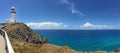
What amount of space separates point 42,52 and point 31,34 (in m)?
67.8

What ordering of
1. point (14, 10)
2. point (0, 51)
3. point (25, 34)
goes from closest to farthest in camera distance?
point (0, 51)
point (14, 10)
point (25, 34)

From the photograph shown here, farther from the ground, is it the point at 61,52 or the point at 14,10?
the point at 14,10

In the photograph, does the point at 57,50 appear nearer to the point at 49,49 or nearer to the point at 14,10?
the point at 49,49

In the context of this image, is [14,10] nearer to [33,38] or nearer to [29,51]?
[33,38]

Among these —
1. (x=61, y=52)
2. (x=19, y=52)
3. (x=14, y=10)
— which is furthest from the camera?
(x=14, y=10)

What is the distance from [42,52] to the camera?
742 inches

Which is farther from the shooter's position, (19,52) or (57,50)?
(57,50)

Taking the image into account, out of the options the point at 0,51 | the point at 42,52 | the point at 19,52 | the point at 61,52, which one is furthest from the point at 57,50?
the point at 0,51

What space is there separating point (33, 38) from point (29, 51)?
66077 mm

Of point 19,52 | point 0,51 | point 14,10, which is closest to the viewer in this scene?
point 0,51

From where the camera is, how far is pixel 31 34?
3383 inches

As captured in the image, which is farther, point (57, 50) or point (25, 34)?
point (25, 34)

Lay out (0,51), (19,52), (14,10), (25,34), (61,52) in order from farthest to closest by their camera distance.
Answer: (25,34), (14,10), (61,52), (19,52), (0,51)

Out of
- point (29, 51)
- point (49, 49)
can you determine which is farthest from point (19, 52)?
point (49, 49)
